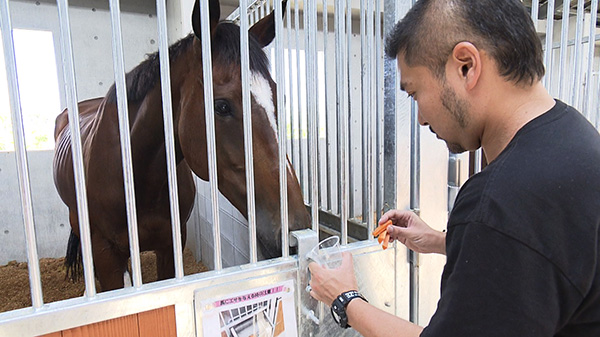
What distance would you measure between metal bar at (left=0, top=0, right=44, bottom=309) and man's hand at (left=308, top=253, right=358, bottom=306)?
45 cm

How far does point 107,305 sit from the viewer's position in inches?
21.9

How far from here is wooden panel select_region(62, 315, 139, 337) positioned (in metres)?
0.54

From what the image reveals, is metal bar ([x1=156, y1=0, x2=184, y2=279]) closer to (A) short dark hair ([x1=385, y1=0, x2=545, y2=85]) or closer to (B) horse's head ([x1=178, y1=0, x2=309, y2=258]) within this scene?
(B) horse's head ([x1=178, y1=0, x2=309, y2=258])

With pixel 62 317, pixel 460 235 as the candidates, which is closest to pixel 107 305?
pixel 62 317

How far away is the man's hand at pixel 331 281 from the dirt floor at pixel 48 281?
1.98 metres

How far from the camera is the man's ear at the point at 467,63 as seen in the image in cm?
49

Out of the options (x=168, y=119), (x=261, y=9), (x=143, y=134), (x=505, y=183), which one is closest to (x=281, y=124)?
(x=168, y=119)

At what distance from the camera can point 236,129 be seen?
0.99 meters

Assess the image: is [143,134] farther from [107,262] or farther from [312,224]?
[312,224]

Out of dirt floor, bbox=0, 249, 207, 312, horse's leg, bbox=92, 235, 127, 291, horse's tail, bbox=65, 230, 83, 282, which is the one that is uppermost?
horse's leg, bbox=92, 235, 127, 291

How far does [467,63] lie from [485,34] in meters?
0.04

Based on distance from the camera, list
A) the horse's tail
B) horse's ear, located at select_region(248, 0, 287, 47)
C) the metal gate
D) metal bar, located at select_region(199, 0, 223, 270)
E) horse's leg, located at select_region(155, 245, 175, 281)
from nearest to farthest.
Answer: the metal gate
metal bar, located at select_region(199, 0, 223, 270)
horse's ear, located at select_region(248, 0, 287, 47)
horse's leg, located at select_region(155, 245, 175, 281)
the horse's tail

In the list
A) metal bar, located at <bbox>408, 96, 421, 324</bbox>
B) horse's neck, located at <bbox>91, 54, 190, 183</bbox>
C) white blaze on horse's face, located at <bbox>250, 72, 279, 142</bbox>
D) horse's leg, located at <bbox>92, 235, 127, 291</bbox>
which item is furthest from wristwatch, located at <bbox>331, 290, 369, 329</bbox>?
horse's leg, located at <bbox>92, 235, 127, 291</bbox>

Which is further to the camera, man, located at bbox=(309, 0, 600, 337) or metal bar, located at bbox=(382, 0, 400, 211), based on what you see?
metal bar, located at bbox=(382, 0, 400, 211)
